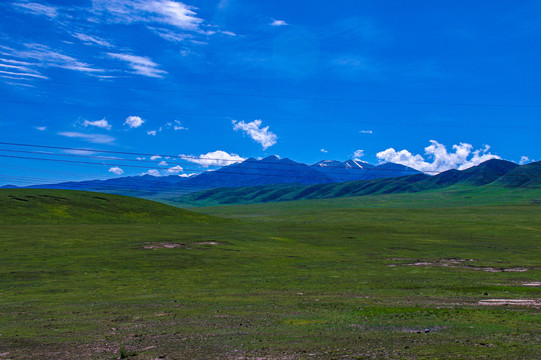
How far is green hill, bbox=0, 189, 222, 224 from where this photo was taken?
118312 mm

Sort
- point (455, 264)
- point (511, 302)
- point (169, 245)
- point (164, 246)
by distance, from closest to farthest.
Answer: point (511, 302)
point (455, 264)
point (164, 246)
point (169, 245)

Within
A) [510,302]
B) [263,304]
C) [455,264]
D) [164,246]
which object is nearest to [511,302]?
[510,302]

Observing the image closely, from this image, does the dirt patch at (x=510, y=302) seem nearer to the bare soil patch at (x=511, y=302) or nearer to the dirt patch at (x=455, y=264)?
the bare soil patch at (x=511, y=302)

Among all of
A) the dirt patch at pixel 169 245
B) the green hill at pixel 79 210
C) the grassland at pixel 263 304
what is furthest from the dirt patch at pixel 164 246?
the green hill at pixel 79 210

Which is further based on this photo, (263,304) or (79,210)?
(79,210)

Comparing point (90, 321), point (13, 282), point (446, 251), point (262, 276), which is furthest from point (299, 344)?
point (446, 251)

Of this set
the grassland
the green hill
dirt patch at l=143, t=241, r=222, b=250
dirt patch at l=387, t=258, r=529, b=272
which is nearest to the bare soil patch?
the grassland

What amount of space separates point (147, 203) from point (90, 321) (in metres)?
149

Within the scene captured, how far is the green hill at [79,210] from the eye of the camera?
11831 cm

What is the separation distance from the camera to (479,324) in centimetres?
1855

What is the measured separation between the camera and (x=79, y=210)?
439ft

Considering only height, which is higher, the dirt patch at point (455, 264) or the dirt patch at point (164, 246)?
the dirt patch at point (164, 246)

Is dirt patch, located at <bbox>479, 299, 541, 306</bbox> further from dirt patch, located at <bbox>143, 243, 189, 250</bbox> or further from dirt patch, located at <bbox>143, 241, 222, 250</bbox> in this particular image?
dirt patch, located at <bbox>143, 243, 189, 250</bbox>

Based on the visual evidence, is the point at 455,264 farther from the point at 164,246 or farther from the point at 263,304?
the point at 164,246
